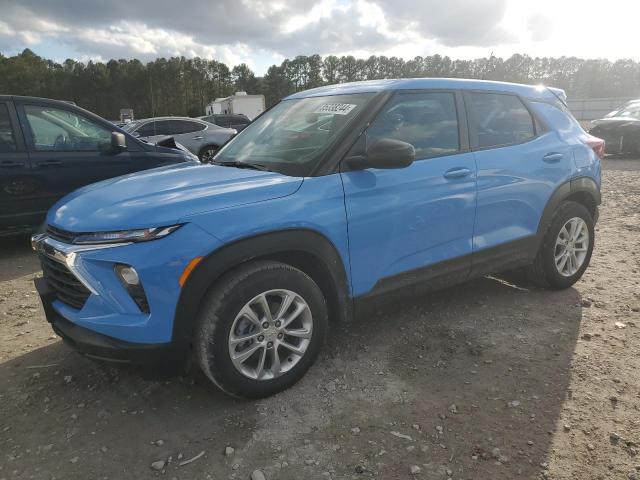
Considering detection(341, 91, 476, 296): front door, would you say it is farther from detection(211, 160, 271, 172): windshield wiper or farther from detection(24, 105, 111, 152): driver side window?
detection(24, 105, 111, 152): driver side window

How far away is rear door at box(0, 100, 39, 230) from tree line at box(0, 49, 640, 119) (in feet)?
222

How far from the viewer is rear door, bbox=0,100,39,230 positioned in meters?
5.29

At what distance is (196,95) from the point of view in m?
90.6

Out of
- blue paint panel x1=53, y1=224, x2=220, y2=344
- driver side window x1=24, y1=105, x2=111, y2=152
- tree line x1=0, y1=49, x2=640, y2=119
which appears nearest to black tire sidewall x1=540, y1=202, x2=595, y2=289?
blue paint panel x1=53, y1=224, x2=220, y2=344

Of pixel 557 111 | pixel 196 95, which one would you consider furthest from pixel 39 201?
pixel 196 95

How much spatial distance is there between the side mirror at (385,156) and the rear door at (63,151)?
4.18 meters

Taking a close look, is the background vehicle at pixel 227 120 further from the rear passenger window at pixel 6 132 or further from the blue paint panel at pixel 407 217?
the blue paint panel at pixel 407 217

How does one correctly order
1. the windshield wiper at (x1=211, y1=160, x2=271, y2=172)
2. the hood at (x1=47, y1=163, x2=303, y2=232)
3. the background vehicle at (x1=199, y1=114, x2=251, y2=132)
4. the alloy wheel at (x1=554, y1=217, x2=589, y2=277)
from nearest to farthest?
1. the hood at (x1=47, y1=163, x2=303, y2=232)
2. the windshield wiper at (x1=211, y1=160, x2=271, y2=172)
3. the alloy wheel at (x1=554, y1=217, x2=589, y2=277)
4. the background vehicle at (x1=199, y1=114, x2=251, y2=132)

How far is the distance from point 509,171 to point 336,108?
4.47 feet

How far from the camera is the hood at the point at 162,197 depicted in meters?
2.36

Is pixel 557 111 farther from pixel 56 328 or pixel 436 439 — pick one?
pixel 56 328

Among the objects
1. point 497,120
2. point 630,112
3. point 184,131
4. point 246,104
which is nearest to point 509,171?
point 497,120

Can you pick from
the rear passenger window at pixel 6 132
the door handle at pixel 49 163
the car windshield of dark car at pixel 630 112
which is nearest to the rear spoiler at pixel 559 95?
the door handle at pixel 49 163

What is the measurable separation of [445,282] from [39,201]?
15.1 feet
